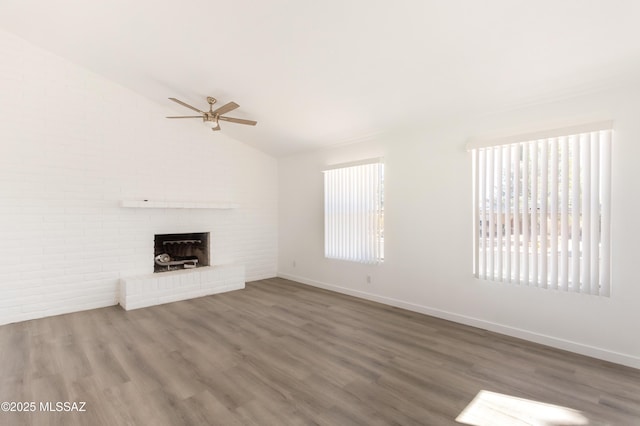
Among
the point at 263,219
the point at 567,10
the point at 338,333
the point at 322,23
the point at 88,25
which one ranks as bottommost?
the point at 338,333

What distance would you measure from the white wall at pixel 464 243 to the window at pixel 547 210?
10cm

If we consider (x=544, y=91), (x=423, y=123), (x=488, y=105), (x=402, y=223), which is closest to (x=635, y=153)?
(x=544, y=91)

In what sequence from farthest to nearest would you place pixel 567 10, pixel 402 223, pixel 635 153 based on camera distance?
1. pixel 402 223
2. pixel 635 153
3. pixel 567 10

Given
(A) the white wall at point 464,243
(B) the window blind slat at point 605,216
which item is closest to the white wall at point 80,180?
(A) the white wall at point 464,243

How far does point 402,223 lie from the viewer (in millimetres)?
4508

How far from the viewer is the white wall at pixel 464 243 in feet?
9.28

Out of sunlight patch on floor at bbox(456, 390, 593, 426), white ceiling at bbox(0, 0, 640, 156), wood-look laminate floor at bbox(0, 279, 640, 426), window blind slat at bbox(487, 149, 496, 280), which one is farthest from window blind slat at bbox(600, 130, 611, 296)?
sunlight patch on floor at bbox(456, 390, 593, 426)

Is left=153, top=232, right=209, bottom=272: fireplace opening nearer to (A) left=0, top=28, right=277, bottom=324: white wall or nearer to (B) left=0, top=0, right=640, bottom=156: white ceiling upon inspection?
(A) left=0, top=28, right=277, bottom=324: white wall

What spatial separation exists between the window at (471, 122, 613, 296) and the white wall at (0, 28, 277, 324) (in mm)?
4523

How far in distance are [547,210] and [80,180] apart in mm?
5886

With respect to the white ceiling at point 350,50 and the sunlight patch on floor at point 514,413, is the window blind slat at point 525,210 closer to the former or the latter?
the white ceiling at point 350,50

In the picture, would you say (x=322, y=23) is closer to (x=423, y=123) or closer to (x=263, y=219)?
(x=423, y=123)

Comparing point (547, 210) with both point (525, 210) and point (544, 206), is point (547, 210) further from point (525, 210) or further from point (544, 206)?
point (525, 210)

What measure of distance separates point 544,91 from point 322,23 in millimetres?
2287
